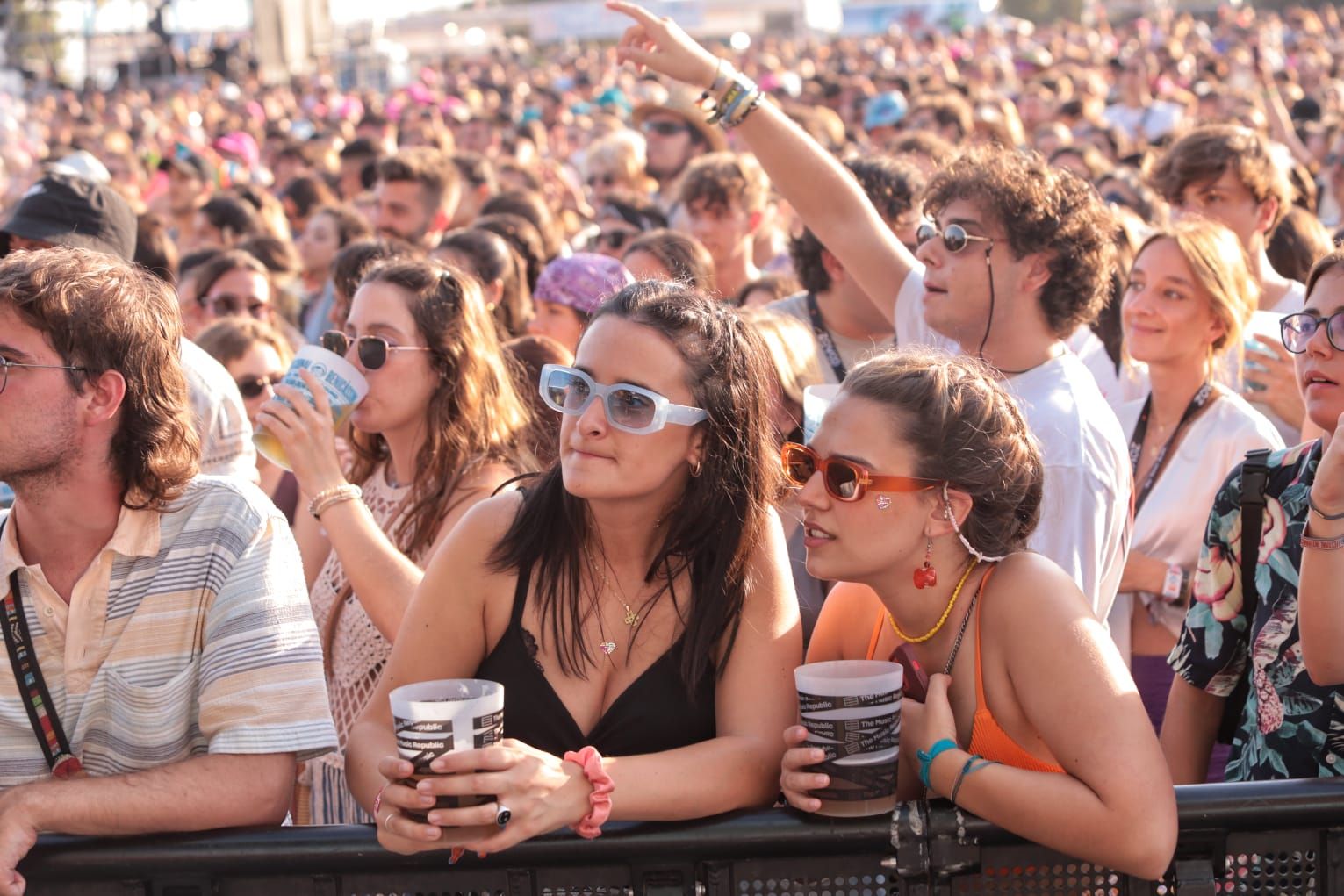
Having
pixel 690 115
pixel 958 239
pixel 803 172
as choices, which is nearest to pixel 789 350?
pixel 803 172

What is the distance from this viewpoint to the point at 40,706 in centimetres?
239

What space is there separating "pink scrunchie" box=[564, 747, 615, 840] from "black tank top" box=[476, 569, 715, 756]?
0.29 m

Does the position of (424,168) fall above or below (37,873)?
above

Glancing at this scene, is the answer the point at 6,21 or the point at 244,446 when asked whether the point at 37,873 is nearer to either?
the point at 244,446

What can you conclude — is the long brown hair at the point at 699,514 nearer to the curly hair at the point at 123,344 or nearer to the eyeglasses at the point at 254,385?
the curly hair at the point at 123,344

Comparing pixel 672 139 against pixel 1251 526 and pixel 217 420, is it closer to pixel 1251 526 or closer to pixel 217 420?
pixel 217 420

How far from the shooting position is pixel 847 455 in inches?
95.0

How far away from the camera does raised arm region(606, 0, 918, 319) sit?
147 inches

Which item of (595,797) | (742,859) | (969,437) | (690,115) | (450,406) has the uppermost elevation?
(690,115)

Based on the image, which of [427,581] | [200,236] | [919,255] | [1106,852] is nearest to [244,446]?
[427,581]

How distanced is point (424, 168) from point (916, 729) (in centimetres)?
598

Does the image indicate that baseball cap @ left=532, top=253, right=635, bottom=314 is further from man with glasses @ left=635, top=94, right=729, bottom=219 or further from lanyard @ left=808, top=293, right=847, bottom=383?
man with glasses @ left=635, top=94, right=729, bottom=219

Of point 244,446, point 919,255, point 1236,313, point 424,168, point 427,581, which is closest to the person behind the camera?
point 427,581

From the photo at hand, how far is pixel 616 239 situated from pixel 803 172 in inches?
128
